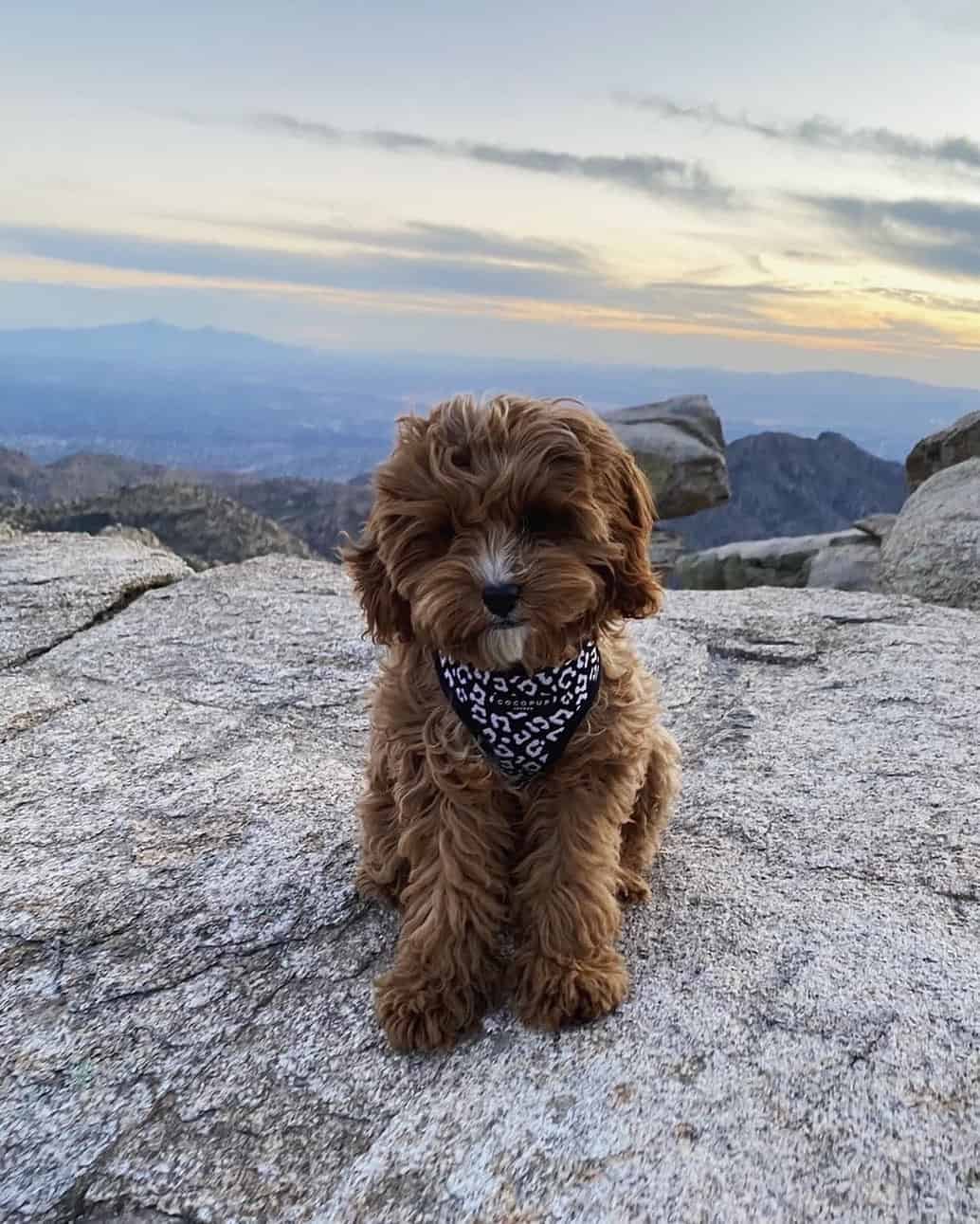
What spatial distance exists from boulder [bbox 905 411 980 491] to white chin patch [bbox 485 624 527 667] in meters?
10.7

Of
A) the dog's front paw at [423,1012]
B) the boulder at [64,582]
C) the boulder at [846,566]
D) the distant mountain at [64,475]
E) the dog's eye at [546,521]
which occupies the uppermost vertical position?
the dog's eye at [546,521]

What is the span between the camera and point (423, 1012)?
10.3 ft

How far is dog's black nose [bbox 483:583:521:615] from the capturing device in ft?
9.09

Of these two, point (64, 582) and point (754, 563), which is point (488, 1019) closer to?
point (64, 582)

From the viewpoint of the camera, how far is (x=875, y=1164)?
8.39 ft

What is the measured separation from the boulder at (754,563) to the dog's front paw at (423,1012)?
496 inches

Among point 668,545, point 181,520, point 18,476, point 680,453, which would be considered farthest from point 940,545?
point 18,476

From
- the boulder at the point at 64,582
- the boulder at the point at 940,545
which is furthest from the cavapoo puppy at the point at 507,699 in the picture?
the boulder at the point at 940,545

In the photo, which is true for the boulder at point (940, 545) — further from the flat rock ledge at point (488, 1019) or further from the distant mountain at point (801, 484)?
the distant mountain at point (801, 484)

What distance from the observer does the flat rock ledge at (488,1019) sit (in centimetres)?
261

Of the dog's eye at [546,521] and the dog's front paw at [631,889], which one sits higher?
the dog's eye at [546,521]

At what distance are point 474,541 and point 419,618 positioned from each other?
0.26 metres

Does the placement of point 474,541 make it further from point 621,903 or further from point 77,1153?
point 77,1153

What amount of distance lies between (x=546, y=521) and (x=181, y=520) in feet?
58.2
